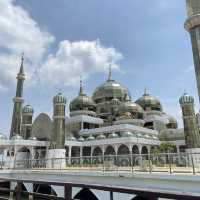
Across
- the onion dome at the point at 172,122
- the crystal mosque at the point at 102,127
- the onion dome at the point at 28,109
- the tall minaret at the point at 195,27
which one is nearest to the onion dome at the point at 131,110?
the crystal mosque at the point at 102,127

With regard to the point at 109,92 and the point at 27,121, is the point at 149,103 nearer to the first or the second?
the point at 109,92

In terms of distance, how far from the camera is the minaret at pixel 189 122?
32875 mm

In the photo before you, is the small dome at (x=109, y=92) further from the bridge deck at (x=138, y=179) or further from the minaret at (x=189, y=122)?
the bridge deck at (x=138, y=179)

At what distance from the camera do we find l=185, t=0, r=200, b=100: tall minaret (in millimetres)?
31812

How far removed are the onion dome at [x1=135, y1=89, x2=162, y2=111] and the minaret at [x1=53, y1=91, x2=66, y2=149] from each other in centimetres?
2629

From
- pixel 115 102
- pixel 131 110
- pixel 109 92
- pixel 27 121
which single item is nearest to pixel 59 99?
pixel 27 121

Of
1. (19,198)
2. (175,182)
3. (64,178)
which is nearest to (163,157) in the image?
(175,182)

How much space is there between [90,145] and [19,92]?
67.2 ft

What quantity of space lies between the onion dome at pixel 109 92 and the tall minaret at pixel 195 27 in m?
24.7

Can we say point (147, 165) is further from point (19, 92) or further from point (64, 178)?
point (19, 92)

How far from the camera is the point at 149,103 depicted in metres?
54.9

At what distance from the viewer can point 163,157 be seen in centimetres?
1470

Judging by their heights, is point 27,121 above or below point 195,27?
below

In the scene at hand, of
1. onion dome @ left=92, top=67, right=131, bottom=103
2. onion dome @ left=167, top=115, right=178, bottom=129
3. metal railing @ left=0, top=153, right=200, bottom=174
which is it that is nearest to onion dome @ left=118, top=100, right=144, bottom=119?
onion dome @ left=92, top=67, right=131, bottom=103
